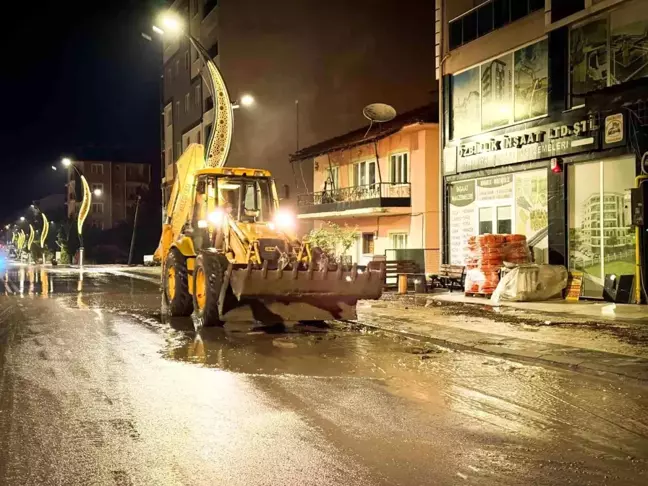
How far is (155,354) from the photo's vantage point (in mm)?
11359

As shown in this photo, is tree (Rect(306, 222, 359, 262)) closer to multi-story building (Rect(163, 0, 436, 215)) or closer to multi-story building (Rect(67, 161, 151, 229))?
multi-story building (Rect(163, 0, 436, 215))

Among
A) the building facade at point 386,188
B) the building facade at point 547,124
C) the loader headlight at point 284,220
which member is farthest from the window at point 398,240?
the loader headlight at point 284,220

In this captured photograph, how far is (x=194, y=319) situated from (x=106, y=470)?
9738mm

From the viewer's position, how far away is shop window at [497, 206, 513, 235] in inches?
905

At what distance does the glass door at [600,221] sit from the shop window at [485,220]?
146 inches

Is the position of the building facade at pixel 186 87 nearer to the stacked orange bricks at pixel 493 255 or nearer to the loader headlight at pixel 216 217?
the stacked orange bricks at pixel 493 255

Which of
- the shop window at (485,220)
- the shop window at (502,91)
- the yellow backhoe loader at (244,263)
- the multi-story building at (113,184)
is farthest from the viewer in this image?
the multi-story building at (113,184)

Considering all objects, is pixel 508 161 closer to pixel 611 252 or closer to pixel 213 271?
pixel 611 252

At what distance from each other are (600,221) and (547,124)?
126 inches

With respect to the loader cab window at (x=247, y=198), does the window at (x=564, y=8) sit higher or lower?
higher

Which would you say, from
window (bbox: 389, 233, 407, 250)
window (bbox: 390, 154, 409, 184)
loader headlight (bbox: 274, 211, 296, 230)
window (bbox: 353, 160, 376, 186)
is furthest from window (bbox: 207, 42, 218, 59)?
loader headlight (bbox: 274, 211, 296, 230)

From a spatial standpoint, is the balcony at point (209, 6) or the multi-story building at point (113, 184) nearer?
the balcony at point (209, 6)

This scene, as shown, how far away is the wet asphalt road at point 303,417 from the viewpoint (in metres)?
5.66

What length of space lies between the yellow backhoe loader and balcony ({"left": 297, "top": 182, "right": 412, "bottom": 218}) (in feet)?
43.5
